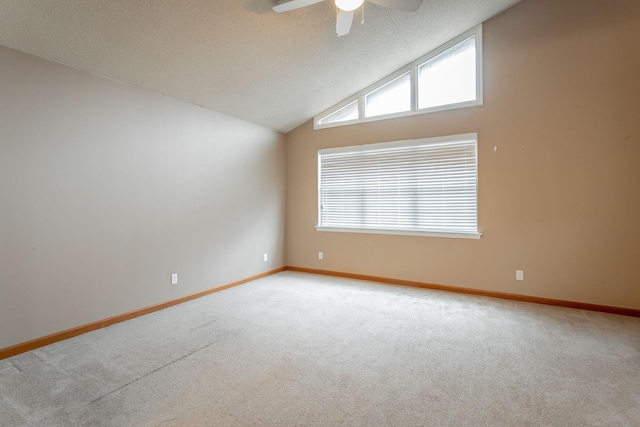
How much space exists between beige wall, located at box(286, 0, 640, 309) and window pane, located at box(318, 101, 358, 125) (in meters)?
0.92

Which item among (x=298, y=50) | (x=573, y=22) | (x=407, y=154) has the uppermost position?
(x=573, y=22)

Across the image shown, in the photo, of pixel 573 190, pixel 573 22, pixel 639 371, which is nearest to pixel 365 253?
pixel 573 190

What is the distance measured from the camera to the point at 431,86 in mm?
4266

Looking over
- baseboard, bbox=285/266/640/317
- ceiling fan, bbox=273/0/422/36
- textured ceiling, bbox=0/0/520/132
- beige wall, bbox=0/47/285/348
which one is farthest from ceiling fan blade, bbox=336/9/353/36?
baseboard, bbox=285/266/640/317

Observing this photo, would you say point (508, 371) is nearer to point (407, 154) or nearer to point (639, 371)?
point (639, 371)

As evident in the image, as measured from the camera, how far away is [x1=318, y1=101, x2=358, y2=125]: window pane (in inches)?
193

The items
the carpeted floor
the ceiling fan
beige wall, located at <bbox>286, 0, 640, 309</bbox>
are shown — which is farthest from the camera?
beige wall, located at <bbox>286, 0, 640, 309</bbox>

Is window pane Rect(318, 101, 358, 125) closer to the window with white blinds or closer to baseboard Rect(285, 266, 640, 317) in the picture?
the window with white blinds

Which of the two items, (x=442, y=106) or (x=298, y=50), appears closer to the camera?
(x=298, y=50)

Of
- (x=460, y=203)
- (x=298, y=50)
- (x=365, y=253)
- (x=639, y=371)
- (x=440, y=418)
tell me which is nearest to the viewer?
(x=440, y=418)

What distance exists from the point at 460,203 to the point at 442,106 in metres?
1.31

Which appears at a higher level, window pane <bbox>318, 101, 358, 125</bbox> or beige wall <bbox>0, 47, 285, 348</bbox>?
window pane <bbox>318, 101, 358, 125</bbox>

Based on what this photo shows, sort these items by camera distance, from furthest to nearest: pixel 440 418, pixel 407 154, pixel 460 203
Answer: pixel 407 154 → pixel 460 203 → pixel 440 418

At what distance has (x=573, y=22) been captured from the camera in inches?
137
